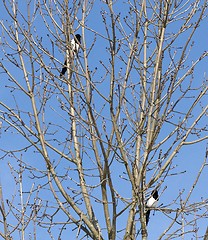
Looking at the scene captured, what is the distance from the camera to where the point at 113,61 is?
533cm

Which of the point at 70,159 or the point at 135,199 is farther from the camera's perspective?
the point at 70,159

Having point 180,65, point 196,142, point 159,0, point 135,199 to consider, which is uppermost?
point 159,0

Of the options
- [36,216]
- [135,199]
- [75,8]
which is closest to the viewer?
[135,199]

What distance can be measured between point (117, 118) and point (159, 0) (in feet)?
3.83

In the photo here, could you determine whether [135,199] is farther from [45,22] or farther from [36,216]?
[45,22]

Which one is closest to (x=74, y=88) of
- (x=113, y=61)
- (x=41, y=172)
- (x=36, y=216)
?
(x=113, y=61)

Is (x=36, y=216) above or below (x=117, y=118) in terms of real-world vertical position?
below

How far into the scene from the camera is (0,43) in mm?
6207

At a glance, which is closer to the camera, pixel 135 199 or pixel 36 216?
pixel 135 199

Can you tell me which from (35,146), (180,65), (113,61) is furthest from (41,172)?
(180,65)

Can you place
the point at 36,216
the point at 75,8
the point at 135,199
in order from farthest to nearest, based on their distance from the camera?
the point at 75,8
the point at 36,216
the point at 135,199

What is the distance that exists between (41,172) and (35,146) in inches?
9.3

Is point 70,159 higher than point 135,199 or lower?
higher

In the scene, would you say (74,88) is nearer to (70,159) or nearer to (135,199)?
(70,159)
